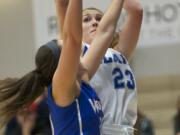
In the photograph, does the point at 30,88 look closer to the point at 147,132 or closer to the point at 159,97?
the point at 147,132

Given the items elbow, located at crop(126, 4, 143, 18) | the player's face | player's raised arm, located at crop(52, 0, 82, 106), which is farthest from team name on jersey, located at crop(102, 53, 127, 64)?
player's raised arm, located at crop(52, 0, 82, 106)

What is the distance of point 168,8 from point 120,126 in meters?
2.39

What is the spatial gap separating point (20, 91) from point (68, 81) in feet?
0.83

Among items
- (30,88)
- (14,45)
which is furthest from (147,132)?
(30,88)

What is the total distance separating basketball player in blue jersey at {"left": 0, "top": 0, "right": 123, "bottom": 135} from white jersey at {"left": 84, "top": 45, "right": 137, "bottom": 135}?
127mm

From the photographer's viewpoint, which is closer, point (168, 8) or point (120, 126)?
point (120, 126)

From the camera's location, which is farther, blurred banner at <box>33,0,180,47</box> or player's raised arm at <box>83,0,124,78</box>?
blurred banner at <box>33,0,180,47</box>

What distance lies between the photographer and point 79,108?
7.48ft

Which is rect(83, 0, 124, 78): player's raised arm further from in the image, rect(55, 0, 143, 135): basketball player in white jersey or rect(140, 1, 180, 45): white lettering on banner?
rect(140, 1, 180, 45): white lettering on banner

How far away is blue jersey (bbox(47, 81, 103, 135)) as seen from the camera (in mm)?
2273

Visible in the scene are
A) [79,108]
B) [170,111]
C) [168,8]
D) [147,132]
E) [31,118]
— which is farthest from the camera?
[170,111]

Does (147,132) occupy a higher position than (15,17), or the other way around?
(15,17)

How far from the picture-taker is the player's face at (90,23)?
2.59 meters

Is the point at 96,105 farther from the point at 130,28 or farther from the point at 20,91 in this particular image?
the point at 130,28
